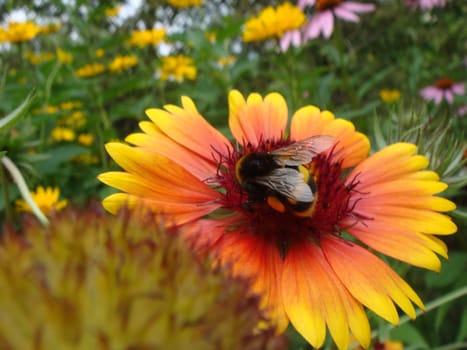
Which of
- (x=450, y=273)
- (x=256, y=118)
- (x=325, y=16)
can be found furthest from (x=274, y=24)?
(x=256, y=118)

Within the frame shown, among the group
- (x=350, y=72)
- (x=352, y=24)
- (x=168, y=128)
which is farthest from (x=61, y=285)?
(x=352, y=24)

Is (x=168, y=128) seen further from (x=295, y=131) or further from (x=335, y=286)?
(x=335, y=286)

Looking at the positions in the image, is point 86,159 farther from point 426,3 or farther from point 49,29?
point 426,3

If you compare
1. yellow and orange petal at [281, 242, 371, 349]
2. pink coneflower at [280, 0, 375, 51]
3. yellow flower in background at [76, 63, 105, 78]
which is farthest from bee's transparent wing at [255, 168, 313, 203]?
yellow flower in background at [76, 63, 105, 78]

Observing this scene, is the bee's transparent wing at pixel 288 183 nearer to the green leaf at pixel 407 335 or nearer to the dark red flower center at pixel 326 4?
the green leaf at pixel 407 335

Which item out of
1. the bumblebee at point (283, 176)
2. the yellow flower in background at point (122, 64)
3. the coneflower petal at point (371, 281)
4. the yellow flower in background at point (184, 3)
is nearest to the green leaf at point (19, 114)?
the bumblebee at point (283, 176)

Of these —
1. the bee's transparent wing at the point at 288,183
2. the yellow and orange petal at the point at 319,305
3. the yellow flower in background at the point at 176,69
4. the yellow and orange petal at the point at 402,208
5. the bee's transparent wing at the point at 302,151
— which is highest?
the yellow flower in background at the point at 176,69

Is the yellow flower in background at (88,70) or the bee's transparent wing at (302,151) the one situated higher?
the yellow flower in background at (88,70)
